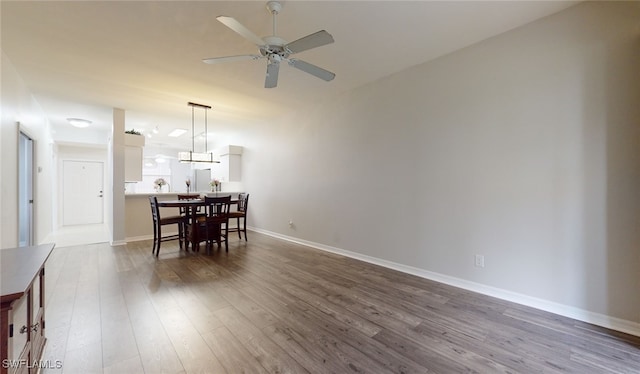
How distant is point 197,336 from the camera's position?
1.96 metres

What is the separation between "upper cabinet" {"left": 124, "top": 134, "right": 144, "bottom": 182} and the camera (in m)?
5.14

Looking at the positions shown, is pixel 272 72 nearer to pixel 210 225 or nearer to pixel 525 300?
pixel 210 225

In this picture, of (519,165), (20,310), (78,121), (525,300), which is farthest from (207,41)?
(78,121)

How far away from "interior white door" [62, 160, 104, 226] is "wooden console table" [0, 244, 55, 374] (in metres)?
7.81

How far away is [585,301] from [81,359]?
153 inches

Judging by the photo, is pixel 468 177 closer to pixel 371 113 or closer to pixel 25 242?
pixel 371 113

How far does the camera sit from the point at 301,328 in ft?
6.87

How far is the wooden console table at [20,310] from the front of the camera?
98cm

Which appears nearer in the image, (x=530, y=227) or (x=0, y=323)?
(x=0, y=323)

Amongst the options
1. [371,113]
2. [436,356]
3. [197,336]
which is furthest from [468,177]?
[197,336]

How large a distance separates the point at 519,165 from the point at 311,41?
230cm

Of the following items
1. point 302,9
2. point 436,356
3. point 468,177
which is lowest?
point 436,356

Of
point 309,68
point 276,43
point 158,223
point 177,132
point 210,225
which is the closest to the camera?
point 276,43

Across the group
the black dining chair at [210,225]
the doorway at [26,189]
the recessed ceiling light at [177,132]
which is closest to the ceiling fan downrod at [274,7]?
the black dining chair at [210,225]
